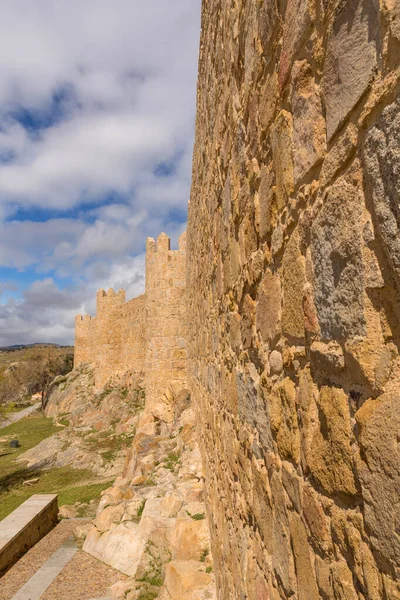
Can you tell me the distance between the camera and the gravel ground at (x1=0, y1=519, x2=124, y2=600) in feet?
19.6

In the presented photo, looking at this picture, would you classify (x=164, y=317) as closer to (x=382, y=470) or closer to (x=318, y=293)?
(x=318, y=293)

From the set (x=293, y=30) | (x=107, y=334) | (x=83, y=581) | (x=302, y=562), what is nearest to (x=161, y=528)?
(x=83, y=581)

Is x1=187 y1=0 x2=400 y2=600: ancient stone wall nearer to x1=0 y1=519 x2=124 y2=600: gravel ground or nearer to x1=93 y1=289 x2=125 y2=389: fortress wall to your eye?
x1=0 y1=519 x2=124 y2=600: gravel ground

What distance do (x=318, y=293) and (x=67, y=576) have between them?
718 centimetres

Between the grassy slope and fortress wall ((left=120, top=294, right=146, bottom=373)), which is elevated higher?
fortress wall ((left=120, top=294, right=146, bottom=373))

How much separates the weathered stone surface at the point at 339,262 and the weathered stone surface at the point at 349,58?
195 millimetres

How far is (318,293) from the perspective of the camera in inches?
50.5

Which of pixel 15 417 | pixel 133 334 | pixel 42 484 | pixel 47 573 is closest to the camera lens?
pixel 47 573

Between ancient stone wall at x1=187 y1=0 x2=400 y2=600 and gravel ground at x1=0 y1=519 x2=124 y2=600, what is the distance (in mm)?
4565

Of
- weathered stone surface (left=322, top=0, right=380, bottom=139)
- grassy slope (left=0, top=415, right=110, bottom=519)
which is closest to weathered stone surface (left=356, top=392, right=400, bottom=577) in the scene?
weathered stone surface (left=322, top=0, right=380, bottom=139)

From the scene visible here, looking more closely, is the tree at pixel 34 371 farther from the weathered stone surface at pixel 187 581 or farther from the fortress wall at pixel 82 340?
the weathered stone surface at pixel 187 581

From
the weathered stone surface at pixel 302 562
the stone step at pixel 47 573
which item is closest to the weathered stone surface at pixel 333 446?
the weathered stone surface at pixel 302 562

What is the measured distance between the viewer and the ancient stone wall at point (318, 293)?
0.93 meters

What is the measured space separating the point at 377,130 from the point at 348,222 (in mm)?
228
